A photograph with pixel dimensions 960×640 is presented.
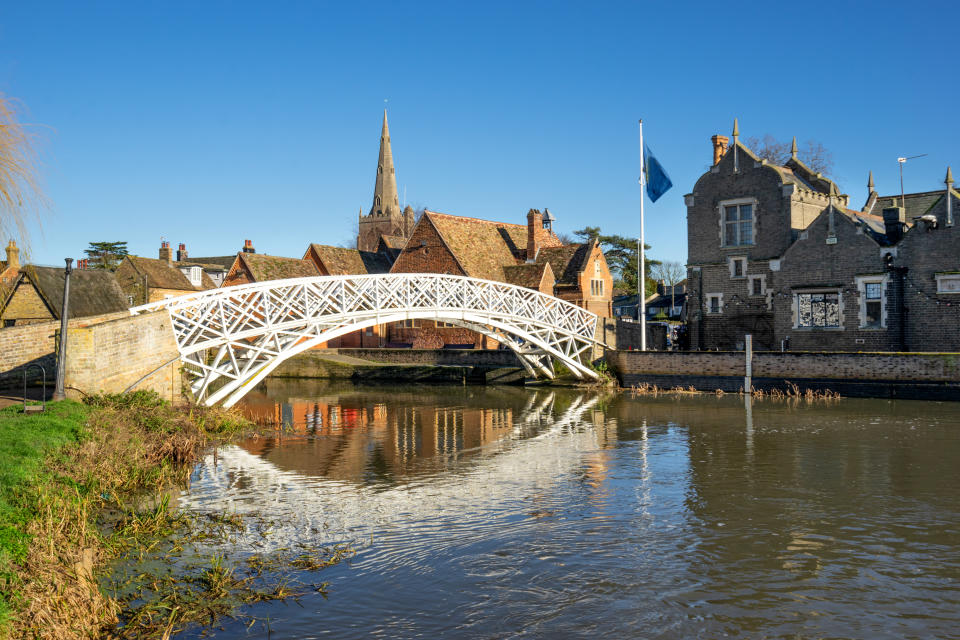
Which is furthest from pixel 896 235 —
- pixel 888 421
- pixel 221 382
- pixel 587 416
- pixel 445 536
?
pixel 221 382

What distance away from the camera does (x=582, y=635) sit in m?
8.86

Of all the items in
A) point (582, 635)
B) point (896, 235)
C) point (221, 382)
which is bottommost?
point (582, 635)

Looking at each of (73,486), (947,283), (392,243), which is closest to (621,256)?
(392,243)

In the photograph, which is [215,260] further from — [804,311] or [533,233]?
[804,311]

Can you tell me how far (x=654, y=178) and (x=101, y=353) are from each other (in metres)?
25.3

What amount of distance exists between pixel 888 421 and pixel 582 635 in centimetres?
1986

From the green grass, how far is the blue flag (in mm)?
26300

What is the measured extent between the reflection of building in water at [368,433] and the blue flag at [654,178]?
40.8ft

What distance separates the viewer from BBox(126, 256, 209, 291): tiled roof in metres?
53.2

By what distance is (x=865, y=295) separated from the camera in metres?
34.0

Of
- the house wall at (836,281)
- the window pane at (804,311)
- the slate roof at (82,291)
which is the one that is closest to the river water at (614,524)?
the house wall at (836,281)

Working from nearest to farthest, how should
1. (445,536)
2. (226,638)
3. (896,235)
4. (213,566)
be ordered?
(226,638) → (213,566) → (445,536) → (896,235)

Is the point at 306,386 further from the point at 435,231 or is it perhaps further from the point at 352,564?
the point at 352,564

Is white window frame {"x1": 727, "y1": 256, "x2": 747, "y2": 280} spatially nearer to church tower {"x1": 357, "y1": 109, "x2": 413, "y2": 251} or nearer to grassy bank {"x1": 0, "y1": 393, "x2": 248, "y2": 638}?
grassy bank {"x1": 0, "y1": 393, "x2": 248, "y2": 638}
